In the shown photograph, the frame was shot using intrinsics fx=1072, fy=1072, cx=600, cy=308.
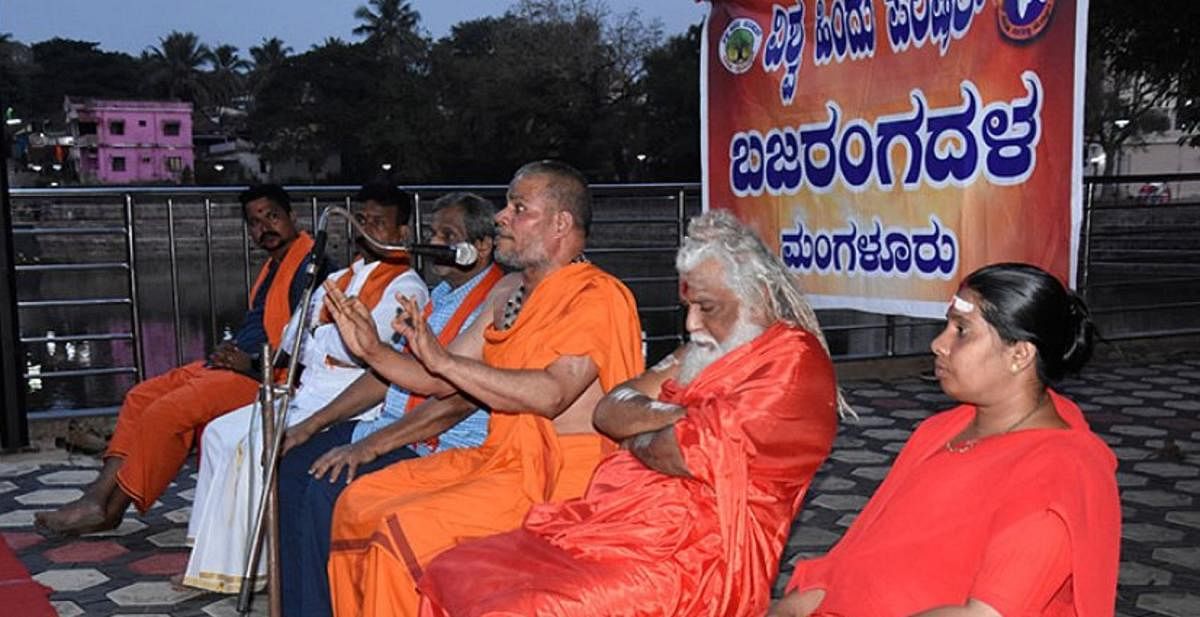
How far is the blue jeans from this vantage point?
280cm

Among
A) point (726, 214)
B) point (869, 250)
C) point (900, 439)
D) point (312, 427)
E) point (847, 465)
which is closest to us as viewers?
point (726, 214)

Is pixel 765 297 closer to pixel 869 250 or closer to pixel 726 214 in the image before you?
pixel 726 214

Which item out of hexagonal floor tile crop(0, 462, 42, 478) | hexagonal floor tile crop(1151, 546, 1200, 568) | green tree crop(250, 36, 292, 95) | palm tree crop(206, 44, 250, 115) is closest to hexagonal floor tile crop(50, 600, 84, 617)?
hexagonal floor tile crop(0, 462, 42, 478)

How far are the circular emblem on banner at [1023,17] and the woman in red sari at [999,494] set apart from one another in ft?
4.32

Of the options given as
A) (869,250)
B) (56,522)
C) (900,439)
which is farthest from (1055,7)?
(56,522)

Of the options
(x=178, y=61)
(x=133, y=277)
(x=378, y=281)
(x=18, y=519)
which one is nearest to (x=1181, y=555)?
(x=378, y=281)

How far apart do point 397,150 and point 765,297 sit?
124 ft

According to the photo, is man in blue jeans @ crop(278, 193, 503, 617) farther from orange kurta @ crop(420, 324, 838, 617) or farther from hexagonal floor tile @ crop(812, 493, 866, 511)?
hexagonal floor tile @ crop(812, 493, 866, 511)

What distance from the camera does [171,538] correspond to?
3881 millimetres

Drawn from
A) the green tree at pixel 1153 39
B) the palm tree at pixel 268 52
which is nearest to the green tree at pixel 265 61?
the palm tree at pixel 268 52

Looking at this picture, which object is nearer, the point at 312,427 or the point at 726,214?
the point at 726,214

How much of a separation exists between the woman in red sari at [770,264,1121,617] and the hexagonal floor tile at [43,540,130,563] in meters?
2.74

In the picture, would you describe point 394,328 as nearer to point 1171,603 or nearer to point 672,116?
point 1171,603

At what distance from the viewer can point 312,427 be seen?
10.4ft
